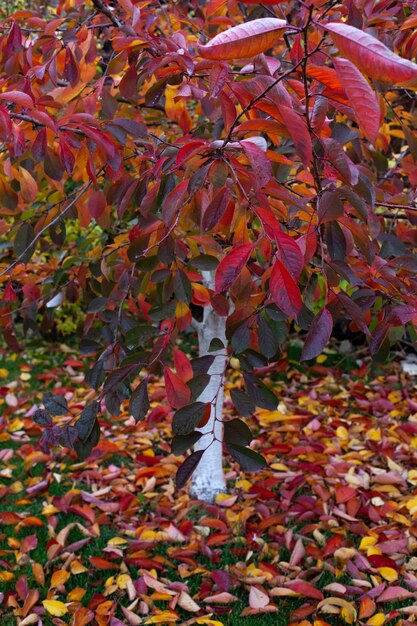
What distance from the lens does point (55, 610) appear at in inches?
75.8

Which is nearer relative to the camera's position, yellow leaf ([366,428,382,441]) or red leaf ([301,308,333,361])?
red leaf ([301,308,333,361])

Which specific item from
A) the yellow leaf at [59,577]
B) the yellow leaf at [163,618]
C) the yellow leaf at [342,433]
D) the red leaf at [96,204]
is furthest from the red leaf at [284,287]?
the yellow leaf at [342,433]

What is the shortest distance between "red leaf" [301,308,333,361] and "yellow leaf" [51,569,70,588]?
146cm

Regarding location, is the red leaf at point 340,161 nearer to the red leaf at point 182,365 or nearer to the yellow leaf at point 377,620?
the red leaf at point 182,365

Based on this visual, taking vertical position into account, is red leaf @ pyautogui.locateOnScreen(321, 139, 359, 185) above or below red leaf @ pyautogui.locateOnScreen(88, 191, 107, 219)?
above

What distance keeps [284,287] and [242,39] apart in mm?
388

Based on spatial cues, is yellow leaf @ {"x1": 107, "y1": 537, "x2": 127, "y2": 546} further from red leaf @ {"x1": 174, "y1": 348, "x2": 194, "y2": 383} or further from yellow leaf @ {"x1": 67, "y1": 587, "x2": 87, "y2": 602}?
red leaf @ {"x1": 174, "y1": 348, "x2": 194, "y2": 383}

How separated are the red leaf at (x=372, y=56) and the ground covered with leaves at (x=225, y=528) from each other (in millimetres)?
1645

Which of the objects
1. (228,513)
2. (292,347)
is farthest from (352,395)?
(228,513)

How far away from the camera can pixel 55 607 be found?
194 cm

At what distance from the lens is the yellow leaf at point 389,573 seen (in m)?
2.03

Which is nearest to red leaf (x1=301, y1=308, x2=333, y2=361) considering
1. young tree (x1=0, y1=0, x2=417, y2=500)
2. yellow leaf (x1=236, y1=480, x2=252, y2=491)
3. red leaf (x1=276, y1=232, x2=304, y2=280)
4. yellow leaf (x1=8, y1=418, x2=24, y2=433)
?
young tree (x1=0, y1=0, x2=417, y2=500)

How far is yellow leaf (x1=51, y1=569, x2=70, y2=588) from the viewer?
6.79ft

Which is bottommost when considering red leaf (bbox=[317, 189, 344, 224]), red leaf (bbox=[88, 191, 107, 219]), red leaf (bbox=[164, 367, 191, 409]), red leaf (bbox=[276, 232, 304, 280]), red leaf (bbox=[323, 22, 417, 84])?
red leaf (bbox=[164, 367, 191, 409])
